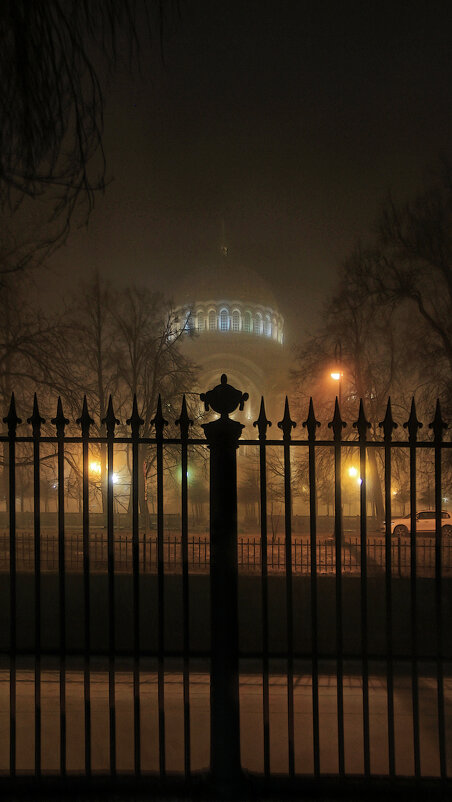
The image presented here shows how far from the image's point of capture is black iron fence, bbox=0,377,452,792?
3396 mm

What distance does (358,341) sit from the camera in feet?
60.5

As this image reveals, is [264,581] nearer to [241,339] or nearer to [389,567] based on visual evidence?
[389,567]

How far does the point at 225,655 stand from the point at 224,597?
348 mm

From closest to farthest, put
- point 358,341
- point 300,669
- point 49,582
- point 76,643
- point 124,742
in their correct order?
point 124,742 → point 300,669 → point 76,643 → point 49,582 → point 358,341

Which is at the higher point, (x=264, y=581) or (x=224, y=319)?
(x=224, y=319)

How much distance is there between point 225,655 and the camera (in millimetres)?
3447

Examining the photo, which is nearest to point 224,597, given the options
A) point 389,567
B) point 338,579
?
point 338,579

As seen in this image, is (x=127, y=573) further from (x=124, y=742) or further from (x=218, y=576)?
(x=218, y=576)

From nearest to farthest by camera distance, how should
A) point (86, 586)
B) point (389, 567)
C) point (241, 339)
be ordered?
point (86, 586)
point (389, 567)
point (241, 339)

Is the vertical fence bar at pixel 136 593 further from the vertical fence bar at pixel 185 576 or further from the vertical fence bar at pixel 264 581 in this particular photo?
the vertical fence bar at pixel 264 581

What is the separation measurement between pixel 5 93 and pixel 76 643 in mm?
10093

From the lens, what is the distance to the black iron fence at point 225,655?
340 centimetres

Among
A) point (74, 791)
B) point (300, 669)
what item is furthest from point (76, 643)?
point (74, 791)

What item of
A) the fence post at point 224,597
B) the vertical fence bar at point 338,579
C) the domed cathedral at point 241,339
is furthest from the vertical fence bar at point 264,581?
the domed cathedral at point 241,339
